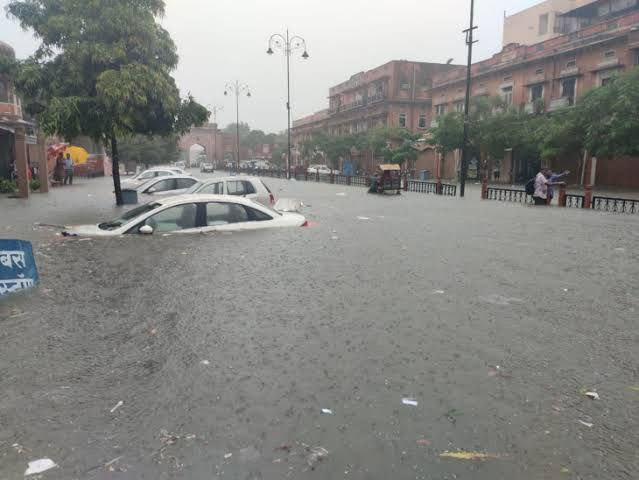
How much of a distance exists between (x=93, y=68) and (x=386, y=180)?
53.3 feet

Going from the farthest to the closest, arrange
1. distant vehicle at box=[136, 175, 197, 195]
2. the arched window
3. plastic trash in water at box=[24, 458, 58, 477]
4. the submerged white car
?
the arched window, distant vehicle at box=[136, 175, 197, 195], the submerged white car, plastic trash in water at box=[24, 458, 58, 477]

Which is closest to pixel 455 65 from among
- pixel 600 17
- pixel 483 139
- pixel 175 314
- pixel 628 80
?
pixel 600 17

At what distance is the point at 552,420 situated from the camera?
138 inches

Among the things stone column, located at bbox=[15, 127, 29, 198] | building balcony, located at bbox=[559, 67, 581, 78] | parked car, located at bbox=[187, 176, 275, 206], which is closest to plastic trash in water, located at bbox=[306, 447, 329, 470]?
parked car, located at bbox=[187, 176, 275, 206]

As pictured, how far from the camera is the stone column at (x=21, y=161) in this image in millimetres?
21812

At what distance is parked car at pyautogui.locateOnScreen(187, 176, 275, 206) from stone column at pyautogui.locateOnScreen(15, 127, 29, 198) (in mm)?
12109

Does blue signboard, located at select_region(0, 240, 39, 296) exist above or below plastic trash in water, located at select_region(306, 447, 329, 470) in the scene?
above

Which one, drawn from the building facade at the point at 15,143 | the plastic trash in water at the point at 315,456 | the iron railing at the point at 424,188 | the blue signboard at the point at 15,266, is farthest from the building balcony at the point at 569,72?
the plastic trash in water at the point at 315,456

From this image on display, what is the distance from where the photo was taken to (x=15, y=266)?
6590 mm

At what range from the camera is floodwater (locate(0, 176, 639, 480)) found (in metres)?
3.06

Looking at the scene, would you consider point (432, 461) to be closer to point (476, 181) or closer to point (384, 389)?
point (384, 389)

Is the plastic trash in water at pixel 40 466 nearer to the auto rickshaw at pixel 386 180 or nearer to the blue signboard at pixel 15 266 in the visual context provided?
the blue signboard at pixel 15 266

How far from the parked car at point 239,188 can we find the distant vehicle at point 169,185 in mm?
4199

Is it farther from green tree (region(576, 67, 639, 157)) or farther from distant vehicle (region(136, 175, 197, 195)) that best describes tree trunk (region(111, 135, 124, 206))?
green tree (region(576, 67, 639, 157))
